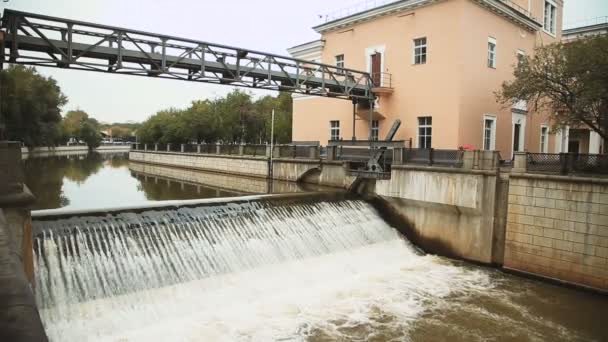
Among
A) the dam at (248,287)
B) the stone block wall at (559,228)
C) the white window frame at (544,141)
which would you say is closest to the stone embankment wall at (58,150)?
the dam at (248,287)

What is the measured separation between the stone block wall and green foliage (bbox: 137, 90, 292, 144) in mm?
36390

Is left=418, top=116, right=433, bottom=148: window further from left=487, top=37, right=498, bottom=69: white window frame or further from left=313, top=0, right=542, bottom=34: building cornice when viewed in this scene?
left=313, top=0, right=542, bottom=34: building cornice

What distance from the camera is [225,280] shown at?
8.94m

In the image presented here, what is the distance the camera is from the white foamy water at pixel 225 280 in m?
7.09

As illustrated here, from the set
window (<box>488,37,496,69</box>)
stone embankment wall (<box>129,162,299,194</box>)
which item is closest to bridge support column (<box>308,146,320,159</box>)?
stone embankment wall (<box>129,162,299,194</box>)

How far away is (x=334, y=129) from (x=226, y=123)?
77.7ft

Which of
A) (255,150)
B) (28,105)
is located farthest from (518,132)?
(28,105)

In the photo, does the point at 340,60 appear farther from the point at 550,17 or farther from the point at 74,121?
the point at 74,121

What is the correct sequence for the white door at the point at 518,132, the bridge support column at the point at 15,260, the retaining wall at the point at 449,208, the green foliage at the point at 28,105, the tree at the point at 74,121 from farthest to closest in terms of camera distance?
the tree at the point at 74,121 → the green foliage at the point at 28,105 → the white door at the point at 518,132 → the retaining wall at the point at 449,208 → the bridge support column at the point at 15,260

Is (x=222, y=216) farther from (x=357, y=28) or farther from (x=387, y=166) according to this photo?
(x=357, y=28)

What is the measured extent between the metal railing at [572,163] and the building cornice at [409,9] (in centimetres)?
1097

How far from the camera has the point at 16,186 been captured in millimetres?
6121

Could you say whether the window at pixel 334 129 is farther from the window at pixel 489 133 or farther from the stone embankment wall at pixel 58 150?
the stone embankment wall at pixel 58 150

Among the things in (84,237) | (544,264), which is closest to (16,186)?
(84,237)
